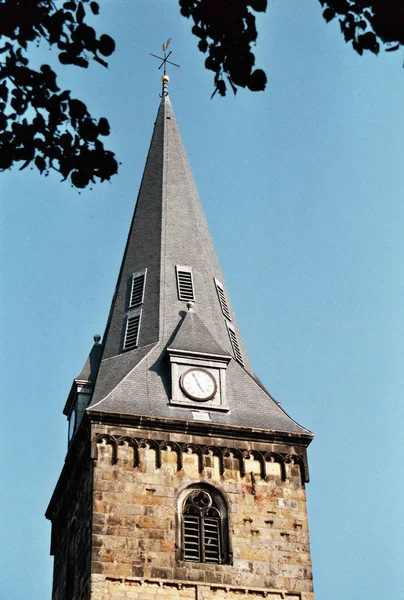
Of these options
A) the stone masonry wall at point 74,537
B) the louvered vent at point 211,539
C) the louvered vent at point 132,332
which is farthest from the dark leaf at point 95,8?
the louvered vent at point 132,332

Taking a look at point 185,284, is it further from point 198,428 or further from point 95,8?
point 95,8

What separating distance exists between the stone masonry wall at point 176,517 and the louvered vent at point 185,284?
5.04 m

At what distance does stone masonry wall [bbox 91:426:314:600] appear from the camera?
2686 cm

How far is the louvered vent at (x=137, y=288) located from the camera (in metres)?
33.2

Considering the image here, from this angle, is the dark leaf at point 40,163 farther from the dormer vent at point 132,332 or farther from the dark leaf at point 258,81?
the dormer vent at point 132,332

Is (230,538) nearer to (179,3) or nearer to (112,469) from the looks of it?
(112,469)

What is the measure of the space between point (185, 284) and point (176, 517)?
7475 millimetres

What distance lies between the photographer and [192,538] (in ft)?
91.2

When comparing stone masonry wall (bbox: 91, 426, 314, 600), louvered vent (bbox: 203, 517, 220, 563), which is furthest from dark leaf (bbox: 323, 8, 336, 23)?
louvered vent (bbox: 203, 517, 220, 563)

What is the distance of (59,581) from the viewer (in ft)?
101

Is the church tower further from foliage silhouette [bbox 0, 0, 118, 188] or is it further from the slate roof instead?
foliage silhouette [bbox 0, 0, 118, 188]

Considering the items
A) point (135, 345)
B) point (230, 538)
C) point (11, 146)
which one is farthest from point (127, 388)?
point (11, 146)

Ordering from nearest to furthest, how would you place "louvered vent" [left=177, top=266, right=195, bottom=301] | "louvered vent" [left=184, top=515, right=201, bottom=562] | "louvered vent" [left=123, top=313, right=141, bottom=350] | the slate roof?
1. "louvered vent" [left=184, top=515, right=201, bottom=562]
2. the slate roof
3. "louvered vent" [left=123, top=313, right=141, bottom=350]
4. "louvered vent" [left=177, top=266, right=195, bottom=301]

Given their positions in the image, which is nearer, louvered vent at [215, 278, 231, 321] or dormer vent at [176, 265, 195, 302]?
dormer vent at [176, 265, 195, 302]
